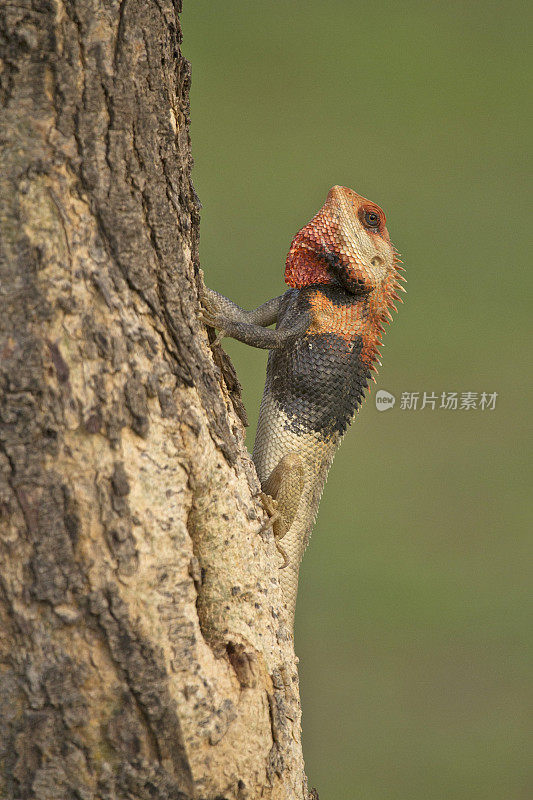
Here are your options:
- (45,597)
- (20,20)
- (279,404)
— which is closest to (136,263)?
(20,20)

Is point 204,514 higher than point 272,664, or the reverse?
point 204,514

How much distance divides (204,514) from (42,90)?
77 cm

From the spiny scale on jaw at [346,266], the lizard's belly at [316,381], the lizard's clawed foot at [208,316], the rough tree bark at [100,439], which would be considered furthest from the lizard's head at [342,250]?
the rough tree bark at [100,439]

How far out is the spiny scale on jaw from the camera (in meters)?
2.08

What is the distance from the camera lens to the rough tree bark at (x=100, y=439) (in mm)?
1182

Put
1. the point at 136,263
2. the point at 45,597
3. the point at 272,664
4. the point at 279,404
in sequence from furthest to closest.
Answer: the point at 279,404 → the point at 272,664 → the point at 136,263 → the point at 45,597

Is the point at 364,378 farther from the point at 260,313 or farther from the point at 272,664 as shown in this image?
the point at 272,664

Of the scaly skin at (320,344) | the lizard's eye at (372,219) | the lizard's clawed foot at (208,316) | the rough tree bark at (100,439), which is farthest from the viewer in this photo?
the lizard's eye at (372,219)

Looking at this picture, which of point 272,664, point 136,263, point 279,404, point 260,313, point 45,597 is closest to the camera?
point 45,597

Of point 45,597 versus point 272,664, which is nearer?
point 45,597

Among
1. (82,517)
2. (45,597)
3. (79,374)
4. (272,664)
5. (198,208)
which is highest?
(198,208)

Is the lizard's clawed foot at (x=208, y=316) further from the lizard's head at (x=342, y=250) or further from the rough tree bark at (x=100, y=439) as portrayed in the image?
the lizard's head at (x=342, y=250)

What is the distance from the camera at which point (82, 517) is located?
1202 mm

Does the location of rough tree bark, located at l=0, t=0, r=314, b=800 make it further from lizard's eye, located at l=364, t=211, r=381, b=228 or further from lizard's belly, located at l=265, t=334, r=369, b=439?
lizard's eye, located at l=364, t=211, r=381, b=228
